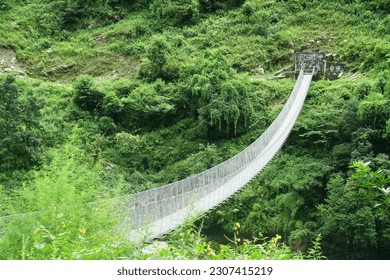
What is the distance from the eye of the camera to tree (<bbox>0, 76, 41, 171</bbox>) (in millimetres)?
13312

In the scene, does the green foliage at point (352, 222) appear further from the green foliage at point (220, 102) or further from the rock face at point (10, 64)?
the rock face at point (10, 64)

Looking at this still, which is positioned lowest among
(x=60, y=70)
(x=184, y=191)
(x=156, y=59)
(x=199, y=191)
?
(x=199, y=191)

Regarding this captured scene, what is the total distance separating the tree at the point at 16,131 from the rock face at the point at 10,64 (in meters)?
6.85

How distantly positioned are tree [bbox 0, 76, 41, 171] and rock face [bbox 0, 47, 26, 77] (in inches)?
270

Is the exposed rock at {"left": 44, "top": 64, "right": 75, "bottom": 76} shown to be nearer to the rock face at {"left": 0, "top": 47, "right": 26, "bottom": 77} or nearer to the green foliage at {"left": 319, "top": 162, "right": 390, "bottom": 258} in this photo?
the rock face at {"left": 0, "top": 47, "right": 26, "bottom": 77}

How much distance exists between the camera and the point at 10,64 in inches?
828

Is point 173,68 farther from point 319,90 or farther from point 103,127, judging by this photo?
point 319,90

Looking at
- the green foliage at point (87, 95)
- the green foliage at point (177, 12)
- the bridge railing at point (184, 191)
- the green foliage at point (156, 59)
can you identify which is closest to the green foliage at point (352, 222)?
the bridge railing at point (184, 191)

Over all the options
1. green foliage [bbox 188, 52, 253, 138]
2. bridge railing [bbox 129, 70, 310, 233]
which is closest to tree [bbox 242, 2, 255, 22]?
green foliage [bbox 188, 52, 253, 138]

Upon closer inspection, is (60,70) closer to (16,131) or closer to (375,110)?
(16,131)

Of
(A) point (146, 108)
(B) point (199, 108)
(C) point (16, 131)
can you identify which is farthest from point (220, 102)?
(C) point (16, 131)

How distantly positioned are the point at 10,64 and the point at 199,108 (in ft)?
26.8
